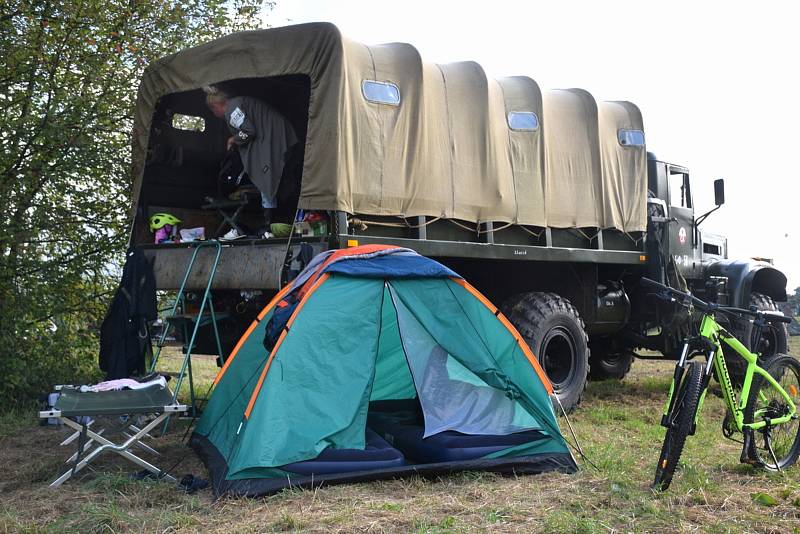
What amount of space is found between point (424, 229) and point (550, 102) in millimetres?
2284

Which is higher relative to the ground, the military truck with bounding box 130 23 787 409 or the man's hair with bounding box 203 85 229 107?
the man's hair with bounding box 203 85 229 107

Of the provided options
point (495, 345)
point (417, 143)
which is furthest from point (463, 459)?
point (417, 143)

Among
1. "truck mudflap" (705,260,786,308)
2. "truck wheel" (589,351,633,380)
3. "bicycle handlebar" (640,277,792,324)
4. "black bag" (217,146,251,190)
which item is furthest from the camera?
"truck wheel" (589,351,633,380)

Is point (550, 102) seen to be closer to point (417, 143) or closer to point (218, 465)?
point (417, 143)

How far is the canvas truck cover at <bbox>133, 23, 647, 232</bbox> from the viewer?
A: 6.49 m

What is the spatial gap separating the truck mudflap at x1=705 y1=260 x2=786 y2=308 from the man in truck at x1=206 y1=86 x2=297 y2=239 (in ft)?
19.0

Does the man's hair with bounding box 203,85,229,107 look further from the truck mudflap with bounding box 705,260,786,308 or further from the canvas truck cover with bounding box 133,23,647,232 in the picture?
the truck mudflap with bounding box 705,260,786,308

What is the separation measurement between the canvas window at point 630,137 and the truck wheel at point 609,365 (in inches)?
108

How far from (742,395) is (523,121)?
3606 millimetres

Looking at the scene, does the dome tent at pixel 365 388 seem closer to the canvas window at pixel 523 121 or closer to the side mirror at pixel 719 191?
the canvas window at pixel 523 121

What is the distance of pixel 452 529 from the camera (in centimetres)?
425

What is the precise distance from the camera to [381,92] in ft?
22.5

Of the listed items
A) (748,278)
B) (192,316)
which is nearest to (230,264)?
(192,316)

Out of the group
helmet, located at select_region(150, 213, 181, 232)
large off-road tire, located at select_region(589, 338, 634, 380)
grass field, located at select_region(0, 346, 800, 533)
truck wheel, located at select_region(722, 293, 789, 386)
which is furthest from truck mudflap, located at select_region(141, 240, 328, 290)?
large off-road tire, located at select_region(589, 338, 634, 380)
